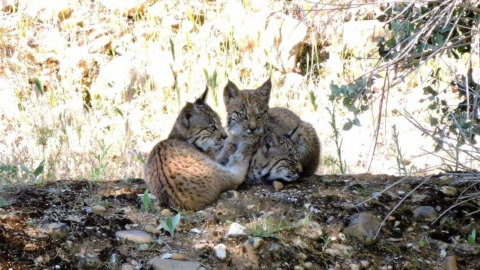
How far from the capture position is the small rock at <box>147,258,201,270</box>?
4.74m

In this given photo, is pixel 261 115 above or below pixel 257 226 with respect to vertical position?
above

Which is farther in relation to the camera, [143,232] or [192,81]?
[192,81]

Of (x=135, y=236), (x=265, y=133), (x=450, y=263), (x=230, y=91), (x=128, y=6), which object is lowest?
(x=450, y=263)

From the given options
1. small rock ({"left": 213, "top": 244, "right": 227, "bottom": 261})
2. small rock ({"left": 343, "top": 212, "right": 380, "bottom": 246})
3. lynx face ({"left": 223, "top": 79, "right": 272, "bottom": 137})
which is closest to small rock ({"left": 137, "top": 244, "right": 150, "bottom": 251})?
small rock ({"left": 213, "top": 244, "right": 227, "bottom": 261})

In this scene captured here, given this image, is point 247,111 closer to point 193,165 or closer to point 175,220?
point 193,165

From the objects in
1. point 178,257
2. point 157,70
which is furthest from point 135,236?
point 157,70

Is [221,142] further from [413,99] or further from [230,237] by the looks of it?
[413,99]

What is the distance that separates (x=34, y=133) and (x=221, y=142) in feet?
11.7

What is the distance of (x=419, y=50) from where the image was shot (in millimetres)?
5820

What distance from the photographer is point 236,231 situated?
16.9 ft

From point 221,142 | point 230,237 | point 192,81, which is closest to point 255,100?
point 221,142

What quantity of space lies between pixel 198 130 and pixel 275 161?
860 mm

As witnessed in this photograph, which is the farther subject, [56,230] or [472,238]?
[472,238]

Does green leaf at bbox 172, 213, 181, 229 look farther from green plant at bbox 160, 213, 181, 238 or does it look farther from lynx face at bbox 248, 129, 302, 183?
lynx face at bbox 248, 129, 302, 183
